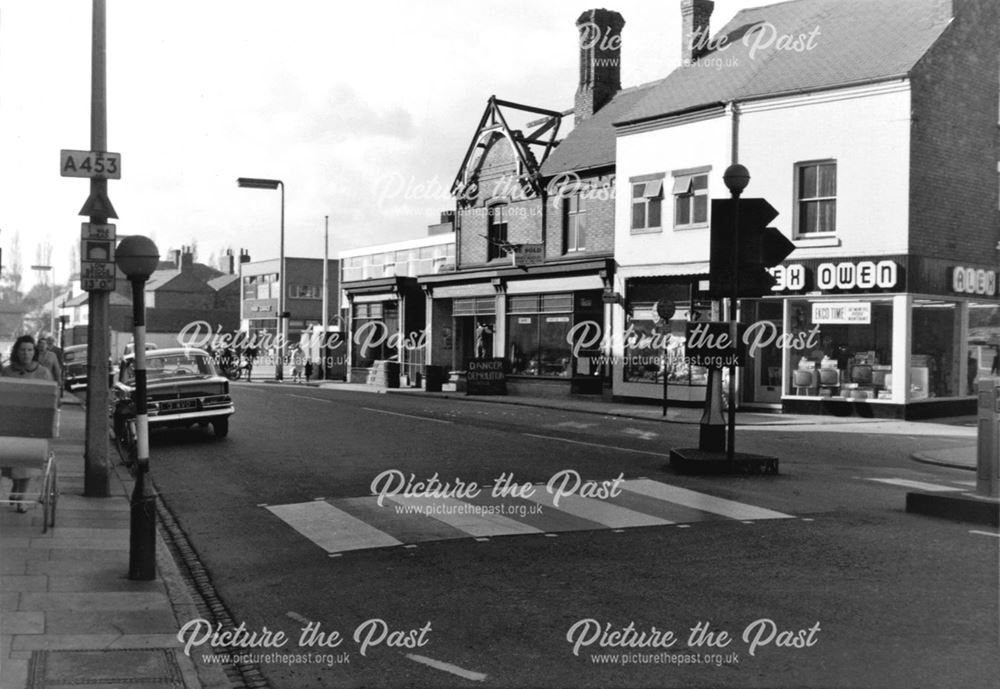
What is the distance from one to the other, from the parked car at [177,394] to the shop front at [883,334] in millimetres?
13892

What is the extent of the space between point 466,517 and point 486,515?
0.21m

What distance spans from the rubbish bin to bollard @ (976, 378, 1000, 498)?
2578cm

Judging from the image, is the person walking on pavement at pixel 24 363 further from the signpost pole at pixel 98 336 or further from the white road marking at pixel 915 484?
the white road marking at pixel 915 484

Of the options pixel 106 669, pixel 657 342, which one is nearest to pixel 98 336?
pixel 106 669

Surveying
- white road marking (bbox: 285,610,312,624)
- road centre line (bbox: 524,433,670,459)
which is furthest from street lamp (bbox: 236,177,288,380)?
white road marking (bbox: 285,610,312,624)

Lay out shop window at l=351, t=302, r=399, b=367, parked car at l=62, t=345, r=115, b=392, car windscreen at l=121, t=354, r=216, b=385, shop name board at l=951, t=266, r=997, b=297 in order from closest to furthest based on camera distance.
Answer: car windscreen at l=121, t=354, r=216, b=385 < shop name board at l=951, t=266, r=997, b=297 < parked car at l=62, t=345, r=115, b=392 < shop window at l=351, t=302, r=399, b=367

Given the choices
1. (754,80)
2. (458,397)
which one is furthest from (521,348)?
(754,80)

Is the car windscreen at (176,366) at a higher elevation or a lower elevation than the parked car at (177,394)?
higher

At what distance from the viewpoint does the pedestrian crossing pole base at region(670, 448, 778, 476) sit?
12.9 meters

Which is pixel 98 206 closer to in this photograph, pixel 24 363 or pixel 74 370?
pixel 24 363

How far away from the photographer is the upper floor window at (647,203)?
27.8 metres

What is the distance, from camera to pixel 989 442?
10.2 meters

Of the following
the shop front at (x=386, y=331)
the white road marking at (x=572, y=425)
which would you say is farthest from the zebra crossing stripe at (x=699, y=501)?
the shop front at (x=386, y=331)

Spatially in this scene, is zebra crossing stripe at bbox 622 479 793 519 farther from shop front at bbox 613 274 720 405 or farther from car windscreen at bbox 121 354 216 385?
shop front at bbox 613 274 720 405
